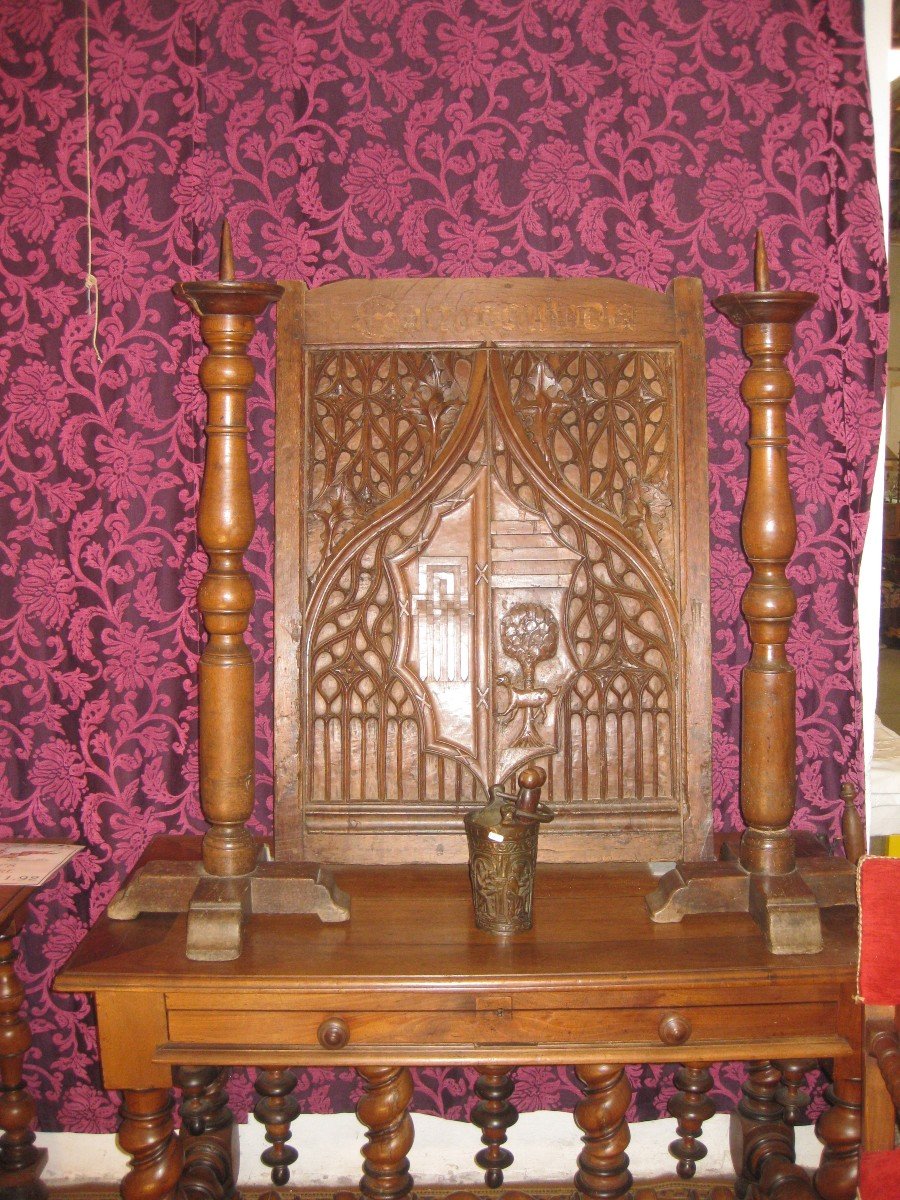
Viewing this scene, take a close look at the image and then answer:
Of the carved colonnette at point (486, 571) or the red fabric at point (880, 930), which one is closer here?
the red fabric at point (880, 930)

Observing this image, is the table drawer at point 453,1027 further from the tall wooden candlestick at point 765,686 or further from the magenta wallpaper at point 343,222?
the magenta wallpaper at point 343,222

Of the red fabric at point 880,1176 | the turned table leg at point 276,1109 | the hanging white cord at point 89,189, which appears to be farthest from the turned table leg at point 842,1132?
the hanging white cord at point 89,189

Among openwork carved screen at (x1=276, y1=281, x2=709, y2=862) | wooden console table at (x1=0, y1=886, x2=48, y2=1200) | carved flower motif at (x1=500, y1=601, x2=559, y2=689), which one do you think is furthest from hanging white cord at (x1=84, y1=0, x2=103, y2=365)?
wooden console table at (x1=0, y1=886, x2=48, y2=1200)

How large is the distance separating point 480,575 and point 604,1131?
102 cm

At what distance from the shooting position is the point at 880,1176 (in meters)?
1.50

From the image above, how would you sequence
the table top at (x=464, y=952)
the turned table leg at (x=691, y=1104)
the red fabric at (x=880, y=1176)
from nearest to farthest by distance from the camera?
the red fabric at (x=880, y=1176)
the table top at (x=464, y=952)
the turned table leg at (x=691, y=1104)

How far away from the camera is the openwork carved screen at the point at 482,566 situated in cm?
202

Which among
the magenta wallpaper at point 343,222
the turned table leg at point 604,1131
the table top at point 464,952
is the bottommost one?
the turned table leg at point 604,1131

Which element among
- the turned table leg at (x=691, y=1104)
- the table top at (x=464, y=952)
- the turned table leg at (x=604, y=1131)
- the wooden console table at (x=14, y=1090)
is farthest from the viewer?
the turned table leg at (x=691, y=1104)

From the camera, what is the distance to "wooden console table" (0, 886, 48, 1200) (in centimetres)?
201

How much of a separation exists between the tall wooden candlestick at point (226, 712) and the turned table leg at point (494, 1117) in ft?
2.11

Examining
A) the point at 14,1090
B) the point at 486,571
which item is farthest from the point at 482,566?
the point at 14,1090

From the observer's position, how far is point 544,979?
1.63 metres

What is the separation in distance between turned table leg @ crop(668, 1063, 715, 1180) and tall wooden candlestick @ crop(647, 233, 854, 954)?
574 millimetres
